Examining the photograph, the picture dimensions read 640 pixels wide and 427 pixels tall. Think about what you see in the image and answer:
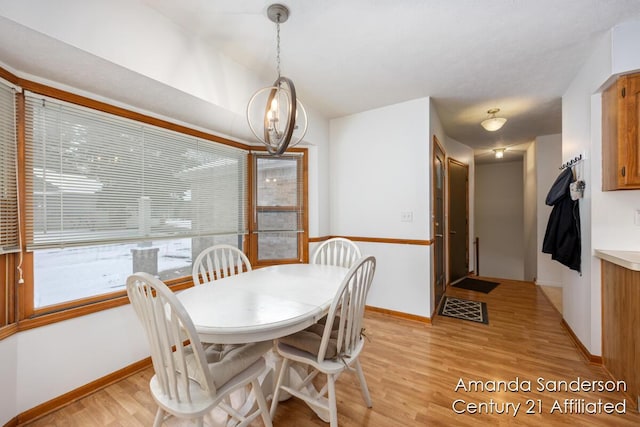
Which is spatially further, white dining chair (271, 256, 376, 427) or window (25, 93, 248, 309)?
window (25, 93, 248, 309)

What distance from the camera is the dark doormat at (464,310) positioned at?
2.90m

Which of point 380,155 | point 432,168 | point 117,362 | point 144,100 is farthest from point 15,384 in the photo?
point 432,168

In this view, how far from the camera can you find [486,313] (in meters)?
3.01

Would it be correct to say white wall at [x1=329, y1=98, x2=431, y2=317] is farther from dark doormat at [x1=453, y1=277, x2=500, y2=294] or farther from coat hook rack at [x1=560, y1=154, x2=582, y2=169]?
dark doormat at [x1=453, y1=277, x2=500, y2=294]

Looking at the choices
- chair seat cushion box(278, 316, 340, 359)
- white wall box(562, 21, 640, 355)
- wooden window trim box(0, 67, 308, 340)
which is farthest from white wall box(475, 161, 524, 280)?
wooden window trim box(0, 67, 308, 340)

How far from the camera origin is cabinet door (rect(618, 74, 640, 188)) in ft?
5.55

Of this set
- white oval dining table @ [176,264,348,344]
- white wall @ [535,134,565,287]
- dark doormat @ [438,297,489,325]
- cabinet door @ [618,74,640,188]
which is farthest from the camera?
white wall @ [535,134,565,287]

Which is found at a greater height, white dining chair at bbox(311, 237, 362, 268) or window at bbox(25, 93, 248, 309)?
window at bbox(25, 93, 248, 309)

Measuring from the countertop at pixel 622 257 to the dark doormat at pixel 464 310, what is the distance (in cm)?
125

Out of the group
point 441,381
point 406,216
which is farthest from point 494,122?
point 441,381

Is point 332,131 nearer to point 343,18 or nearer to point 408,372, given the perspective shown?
point 343,18

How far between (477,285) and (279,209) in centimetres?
339

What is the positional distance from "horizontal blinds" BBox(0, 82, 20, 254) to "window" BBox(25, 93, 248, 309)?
58mm

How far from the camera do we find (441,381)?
5.96 ft
